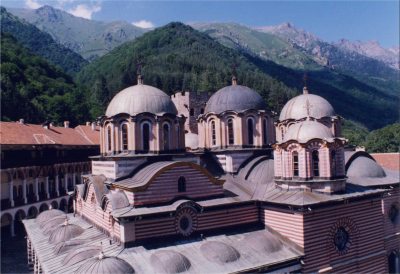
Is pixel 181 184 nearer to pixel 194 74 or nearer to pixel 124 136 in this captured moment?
pixel 124 136

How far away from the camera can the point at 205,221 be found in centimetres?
2003

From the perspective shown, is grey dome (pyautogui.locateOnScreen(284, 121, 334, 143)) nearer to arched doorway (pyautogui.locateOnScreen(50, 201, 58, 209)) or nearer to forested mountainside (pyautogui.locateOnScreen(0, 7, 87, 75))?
arched doorway (pyautogui.locateOnScreen(50, 201, 58, 209))

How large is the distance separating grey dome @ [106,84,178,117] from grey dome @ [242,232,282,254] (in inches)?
331

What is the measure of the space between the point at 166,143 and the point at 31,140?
22007 mm

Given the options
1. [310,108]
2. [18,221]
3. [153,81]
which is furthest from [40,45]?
[310,108]

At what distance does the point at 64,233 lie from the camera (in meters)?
21.3

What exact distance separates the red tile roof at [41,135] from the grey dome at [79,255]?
802 inches

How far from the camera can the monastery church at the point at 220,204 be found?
18016mm

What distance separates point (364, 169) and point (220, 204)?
37.7ft

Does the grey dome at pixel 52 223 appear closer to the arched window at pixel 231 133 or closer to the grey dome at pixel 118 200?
the grey dome at pixel 118 200

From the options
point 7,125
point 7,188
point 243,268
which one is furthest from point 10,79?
point 243,268

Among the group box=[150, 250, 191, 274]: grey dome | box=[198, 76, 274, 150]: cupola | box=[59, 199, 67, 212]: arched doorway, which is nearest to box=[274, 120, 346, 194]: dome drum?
box=[198, 76, 274, 150]: cupola

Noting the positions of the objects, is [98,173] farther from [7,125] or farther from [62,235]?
[7,125]

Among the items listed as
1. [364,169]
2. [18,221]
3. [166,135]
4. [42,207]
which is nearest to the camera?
[166,135]
